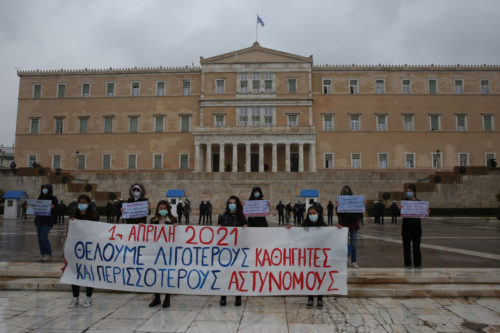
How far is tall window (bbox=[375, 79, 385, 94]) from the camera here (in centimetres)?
4538

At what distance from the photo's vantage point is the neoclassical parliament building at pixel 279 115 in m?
44.1

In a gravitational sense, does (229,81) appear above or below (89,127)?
above

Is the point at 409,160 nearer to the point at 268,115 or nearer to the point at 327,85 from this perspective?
the point at 327,85

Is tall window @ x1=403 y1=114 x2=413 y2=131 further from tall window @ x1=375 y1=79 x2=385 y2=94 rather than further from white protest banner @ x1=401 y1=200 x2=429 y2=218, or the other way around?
white protest banner @ x1=401 y1=200 x2=429 y2=218

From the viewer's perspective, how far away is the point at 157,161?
149ft

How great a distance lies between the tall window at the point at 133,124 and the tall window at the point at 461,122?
4099 centimetres

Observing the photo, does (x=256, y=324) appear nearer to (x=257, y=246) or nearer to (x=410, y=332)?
(x=257, y=246)

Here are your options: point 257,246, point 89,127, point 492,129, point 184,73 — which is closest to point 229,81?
point 184,73

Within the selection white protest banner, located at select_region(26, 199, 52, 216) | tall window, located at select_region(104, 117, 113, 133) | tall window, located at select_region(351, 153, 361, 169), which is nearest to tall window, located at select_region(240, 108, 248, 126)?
tall window, located at select_region(351, 153, 361, 169)

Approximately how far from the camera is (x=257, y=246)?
6.09 metres

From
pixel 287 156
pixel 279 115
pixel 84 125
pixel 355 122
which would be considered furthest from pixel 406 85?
pixel 84 125

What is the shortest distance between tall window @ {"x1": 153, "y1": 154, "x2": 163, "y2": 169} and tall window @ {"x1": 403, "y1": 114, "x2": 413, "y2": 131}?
3119 cm

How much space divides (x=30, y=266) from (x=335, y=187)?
2679cm

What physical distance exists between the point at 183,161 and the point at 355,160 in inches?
850
